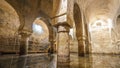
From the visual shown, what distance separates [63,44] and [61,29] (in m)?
0.47

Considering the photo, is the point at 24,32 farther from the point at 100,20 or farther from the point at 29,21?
the point at 100,20

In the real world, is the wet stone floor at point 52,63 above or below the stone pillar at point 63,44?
below

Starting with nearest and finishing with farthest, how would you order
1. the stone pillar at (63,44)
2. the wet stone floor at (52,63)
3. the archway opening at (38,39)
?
the wet stone floor at (52,63)
the stone pillar at (63,44)
the archway opening at (38,39)

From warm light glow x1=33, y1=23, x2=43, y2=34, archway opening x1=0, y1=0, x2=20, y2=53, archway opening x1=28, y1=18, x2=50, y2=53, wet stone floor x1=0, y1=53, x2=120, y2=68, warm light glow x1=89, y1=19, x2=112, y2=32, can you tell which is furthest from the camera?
warm light glow x1=89, y1=19, x2=112, y2=32

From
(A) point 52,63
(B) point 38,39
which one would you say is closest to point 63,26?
(A) point 52,63

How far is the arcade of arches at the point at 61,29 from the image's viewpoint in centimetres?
354

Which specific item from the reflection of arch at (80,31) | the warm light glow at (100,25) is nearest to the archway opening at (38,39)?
the reflection of arch at (80,31)

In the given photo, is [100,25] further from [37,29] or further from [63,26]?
[63,26]

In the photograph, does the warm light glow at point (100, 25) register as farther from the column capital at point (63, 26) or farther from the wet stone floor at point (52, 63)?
the column capital at point (63, 26)

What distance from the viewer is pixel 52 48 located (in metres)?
9.76

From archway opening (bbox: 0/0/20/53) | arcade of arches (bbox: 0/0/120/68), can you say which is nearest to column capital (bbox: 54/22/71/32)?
arcade of arches (bbox: 0/0/120/68)

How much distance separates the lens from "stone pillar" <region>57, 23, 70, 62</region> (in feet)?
10.9

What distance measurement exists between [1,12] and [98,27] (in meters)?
10.6

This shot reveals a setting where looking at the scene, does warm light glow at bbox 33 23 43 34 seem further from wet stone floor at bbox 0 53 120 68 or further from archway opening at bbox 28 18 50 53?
wet stone floor at bbox 0 53 120 68
